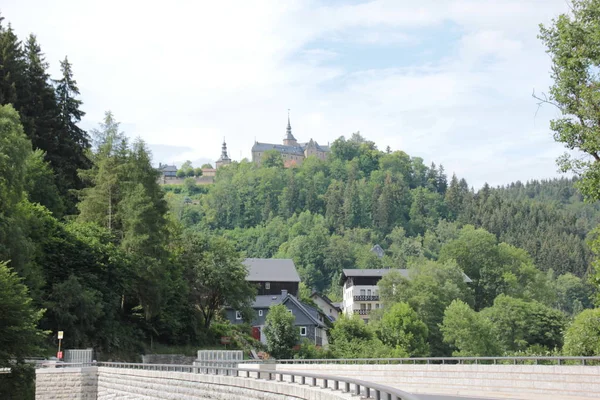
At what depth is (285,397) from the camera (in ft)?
74.5

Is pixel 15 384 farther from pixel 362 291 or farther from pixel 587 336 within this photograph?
pixel 362 291

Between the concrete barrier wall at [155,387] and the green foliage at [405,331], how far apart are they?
156 ft

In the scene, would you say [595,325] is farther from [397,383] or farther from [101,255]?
[101,255]

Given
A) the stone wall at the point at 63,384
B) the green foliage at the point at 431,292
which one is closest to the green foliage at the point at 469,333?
the green foliage at the point at 431,292

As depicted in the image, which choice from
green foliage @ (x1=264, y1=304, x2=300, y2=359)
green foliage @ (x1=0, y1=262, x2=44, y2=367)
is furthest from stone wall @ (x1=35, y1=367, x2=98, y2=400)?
green foliage @ (x1=264, y1=304, x2=300, y2=359)

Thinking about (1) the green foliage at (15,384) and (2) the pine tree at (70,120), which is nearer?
(1) the green foliage at (15,384)

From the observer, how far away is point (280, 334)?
78812mm

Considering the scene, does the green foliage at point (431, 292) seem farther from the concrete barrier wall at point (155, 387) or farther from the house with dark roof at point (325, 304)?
the concrete barrier wall at point (155, 387)

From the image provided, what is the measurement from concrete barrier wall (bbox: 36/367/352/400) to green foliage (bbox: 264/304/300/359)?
1359 inches

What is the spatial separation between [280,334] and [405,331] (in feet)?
54.8

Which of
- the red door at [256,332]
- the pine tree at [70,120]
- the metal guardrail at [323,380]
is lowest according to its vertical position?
the metal guardrail at [323,380]

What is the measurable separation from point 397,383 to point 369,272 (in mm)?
106482

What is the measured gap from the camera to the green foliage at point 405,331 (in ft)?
290

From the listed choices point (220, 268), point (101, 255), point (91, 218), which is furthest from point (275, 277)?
point (101, 255)
